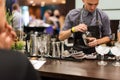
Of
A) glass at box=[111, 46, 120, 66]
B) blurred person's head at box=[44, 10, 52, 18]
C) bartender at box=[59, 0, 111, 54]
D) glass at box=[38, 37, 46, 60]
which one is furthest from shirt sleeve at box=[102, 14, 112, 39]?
blurred person's head at box=[44, 10, 52, 18]

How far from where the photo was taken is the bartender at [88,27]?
2395 millimetres

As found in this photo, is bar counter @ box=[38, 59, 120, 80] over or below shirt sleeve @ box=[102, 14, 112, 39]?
below

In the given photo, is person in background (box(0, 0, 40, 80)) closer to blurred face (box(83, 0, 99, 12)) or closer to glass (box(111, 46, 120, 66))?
glass (box(111, 46, 120, 66))

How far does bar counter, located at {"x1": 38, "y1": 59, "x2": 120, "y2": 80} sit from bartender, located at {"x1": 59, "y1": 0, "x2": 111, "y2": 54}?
273 mm

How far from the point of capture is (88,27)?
2439mm

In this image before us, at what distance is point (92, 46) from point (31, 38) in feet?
2.15

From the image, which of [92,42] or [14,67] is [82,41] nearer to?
[92,42]

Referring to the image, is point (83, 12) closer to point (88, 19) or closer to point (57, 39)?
point (88, 19)

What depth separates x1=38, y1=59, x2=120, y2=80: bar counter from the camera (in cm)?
174

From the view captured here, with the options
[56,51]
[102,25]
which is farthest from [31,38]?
[102,25]

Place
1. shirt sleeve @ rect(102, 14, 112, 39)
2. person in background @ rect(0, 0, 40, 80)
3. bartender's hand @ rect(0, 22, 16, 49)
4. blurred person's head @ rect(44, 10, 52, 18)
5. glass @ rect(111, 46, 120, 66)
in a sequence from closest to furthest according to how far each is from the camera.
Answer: person in background @ rect(0, 0, 40, 80) → bartender's hand @ rect(0, 22, 16, 49) → glass @ rect(111, 46, 120, 66) → shirt sleeve @ rect(102, 14, 112, 39) → blurred person's head @ rect(44, 10, 52, 18)

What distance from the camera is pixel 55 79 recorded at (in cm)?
203

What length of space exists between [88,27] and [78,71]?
721mm

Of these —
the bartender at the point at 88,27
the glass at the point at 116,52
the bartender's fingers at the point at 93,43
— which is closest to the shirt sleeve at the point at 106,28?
the bartender at the point at 88,27
